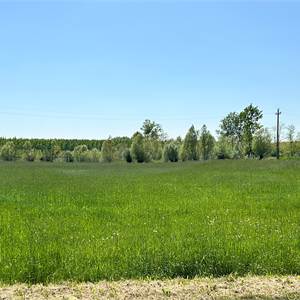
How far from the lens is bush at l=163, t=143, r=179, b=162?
9900cm

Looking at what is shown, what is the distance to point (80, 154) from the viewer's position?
119438mm

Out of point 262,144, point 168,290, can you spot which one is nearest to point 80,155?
point 262,144

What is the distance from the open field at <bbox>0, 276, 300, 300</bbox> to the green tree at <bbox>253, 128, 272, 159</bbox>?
84112 millimetres

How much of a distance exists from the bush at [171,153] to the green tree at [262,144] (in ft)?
59.9

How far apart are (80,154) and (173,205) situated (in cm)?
10379

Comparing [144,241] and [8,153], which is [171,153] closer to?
[8,153]

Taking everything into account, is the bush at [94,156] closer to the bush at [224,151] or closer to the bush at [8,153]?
the bush at [8,153]

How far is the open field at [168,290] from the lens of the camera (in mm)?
6543

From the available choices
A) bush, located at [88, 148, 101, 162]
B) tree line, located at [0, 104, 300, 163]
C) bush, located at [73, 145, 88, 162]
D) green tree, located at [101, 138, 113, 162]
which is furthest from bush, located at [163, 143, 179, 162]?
bush, located at [73, 145, 88, 162]

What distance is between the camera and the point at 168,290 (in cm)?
679

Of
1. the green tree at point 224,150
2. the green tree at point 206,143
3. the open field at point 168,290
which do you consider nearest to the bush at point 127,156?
the green tree at point 206,143

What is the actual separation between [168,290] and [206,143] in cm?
9087

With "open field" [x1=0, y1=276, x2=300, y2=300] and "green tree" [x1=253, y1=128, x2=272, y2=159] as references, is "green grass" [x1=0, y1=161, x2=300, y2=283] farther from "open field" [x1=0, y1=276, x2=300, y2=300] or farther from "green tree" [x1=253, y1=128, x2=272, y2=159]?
"green tree" [x1=253, y1=128, x2=272, y2=159]

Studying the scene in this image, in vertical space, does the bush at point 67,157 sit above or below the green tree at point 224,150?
below
